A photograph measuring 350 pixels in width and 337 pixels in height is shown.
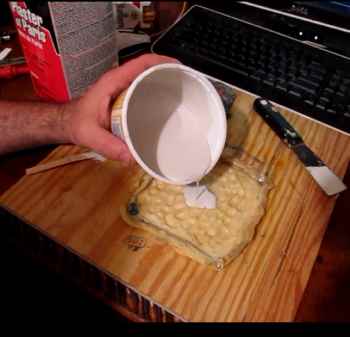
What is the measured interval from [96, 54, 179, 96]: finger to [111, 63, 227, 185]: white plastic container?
0.03 meters

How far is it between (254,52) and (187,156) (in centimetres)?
Result: 29

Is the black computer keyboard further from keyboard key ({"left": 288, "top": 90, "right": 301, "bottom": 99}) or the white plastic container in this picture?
the white plastic container

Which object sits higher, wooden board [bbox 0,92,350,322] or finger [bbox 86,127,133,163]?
finger [bbox 86,127,133,163]

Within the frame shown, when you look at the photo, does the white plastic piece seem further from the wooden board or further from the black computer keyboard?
the black computer keyboard

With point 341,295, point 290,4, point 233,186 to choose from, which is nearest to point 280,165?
point 233,186

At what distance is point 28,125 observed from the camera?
626 millimetres

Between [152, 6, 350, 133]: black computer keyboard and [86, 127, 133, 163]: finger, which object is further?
[152, 6, 350, 133]: black computer keyboard

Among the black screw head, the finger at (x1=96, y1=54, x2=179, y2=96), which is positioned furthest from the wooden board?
the finger at (x1=96, y1=54, x2=179, y2=96)

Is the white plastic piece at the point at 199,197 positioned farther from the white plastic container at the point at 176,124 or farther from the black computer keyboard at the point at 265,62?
the black computer keyboard at the point at 265,62

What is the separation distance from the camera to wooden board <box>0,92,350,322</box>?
0.49 m

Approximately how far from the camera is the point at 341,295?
0.52m

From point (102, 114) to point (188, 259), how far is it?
22 cm

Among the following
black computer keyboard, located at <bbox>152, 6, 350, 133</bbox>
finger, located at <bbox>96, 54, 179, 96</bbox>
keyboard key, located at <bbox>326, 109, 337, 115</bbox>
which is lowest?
keyboard key, located at <bbox>326, 109, 337, 115</bbox>

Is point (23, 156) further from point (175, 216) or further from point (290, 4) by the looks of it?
point (290, 4)
